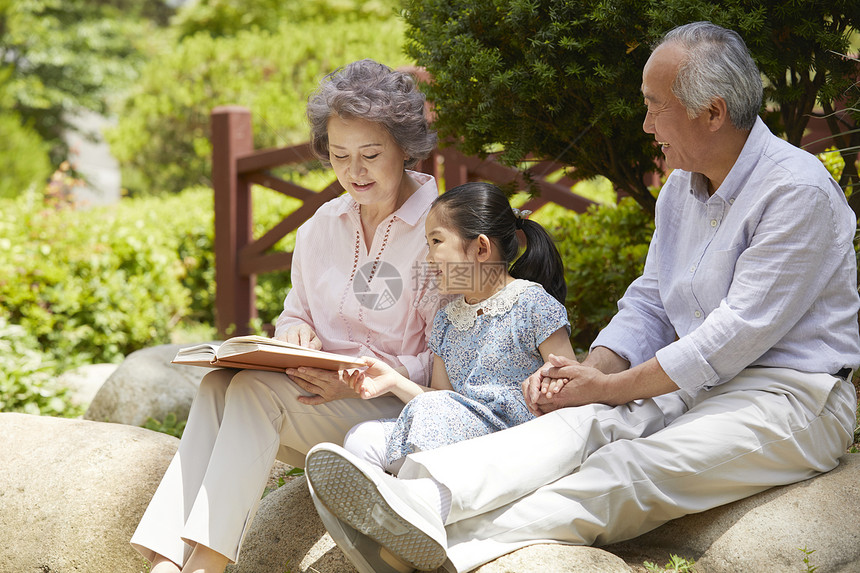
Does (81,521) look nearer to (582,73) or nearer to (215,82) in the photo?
(582,73)

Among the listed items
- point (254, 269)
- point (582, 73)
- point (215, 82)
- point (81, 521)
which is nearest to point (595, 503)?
point (582, 73)

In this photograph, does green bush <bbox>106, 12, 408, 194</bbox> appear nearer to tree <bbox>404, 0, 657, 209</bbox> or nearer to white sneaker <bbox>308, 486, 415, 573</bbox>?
tree <bbox>404, 0, 657, 209</bbox>

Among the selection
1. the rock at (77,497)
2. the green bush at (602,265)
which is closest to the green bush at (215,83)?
the green bush at (602,265)

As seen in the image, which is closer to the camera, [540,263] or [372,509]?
[372,509]

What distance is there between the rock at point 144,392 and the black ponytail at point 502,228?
8.39 feet

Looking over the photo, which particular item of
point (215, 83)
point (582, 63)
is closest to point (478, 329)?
point (582, 63)

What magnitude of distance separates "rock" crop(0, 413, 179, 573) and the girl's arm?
1.04 meters

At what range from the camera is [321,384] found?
8.46ft

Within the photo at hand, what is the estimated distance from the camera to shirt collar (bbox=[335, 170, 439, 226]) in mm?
2898

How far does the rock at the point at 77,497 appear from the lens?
2.89 meters

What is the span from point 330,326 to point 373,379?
462 millimetres

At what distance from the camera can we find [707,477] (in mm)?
2297

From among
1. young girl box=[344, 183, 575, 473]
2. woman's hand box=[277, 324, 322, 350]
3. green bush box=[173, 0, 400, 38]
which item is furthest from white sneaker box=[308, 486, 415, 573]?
green bush box=[173, 0, 400, 38]

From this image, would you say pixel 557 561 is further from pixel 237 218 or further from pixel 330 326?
pixel 237 218
